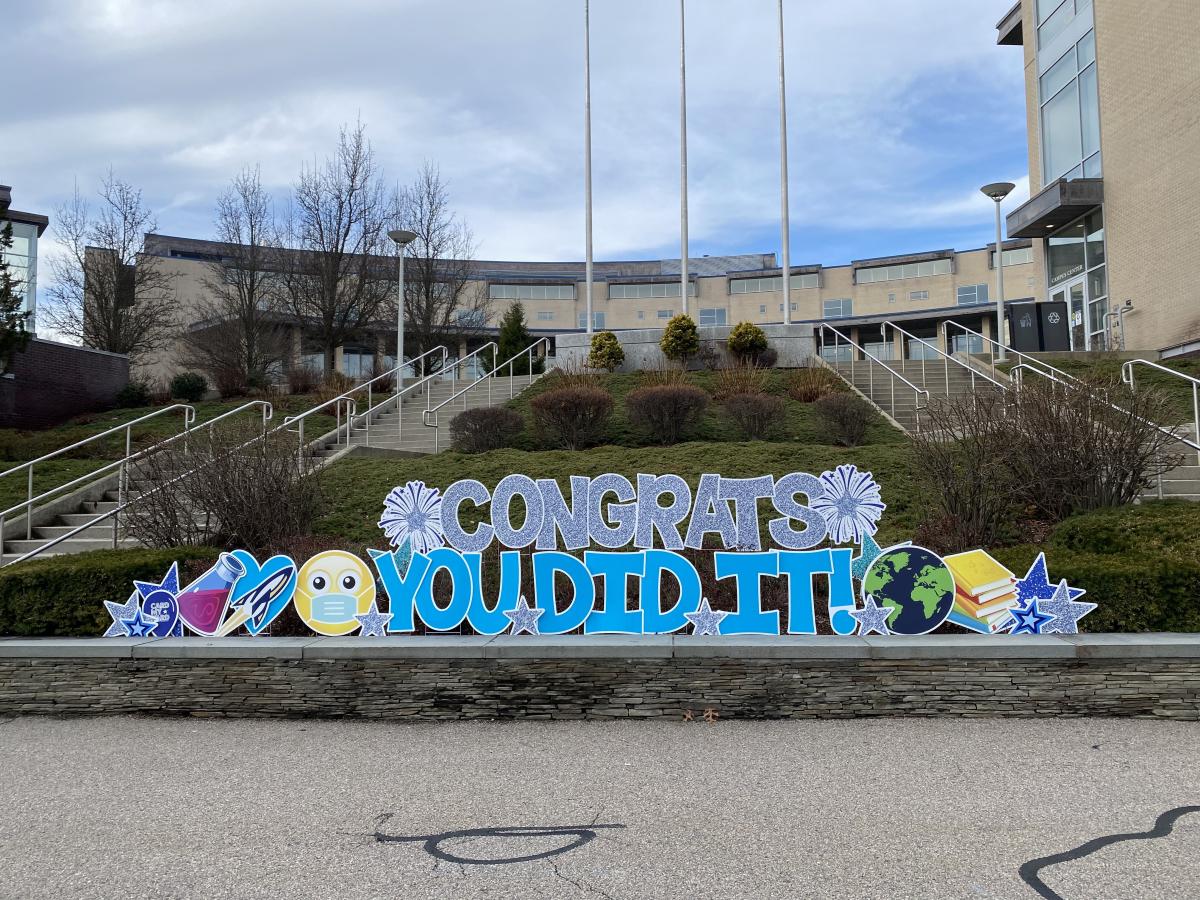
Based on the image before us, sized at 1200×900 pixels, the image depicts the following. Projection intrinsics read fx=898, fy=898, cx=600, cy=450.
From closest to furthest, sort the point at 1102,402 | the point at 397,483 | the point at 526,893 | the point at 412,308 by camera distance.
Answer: the point at 526,893
the point at 1102,402
the point at 397,483
the point at 412,308

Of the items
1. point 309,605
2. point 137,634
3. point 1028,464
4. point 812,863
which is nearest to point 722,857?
point 812,863

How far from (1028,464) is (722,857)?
6351 mm

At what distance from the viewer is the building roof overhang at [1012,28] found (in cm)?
2886

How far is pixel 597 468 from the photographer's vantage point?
11453 mm

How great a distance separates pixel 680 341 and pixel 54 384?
16.2 meters

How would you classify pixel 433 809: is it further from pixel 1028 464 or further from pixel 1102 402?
pixel 1102 402

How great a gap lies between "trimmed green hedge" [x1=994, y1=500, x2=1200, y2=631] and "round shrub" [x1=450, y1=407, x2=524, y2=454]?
8.50 metres

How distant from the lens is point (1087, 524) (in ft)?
25.8

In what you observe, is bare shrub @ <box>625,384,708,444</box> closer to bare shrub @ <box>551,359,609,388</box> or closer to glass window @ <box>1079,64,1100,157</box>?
bare shrub @ <box>551,359,609,388</box>

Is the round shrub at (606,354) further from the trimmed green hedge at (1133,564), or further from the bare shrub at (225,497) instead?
the trimmed green hedge at (1133,564)

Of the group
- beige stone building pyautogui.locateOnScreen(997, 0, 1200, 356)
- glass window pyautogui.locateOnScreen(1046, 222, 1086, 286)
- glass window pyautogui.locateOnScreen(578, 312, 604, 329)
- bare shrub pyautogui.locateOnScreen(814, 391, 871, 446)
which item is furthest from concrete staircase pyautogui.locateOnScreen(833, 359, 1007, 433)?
glass window pyautogui.locateOnScreen(578, 312, 604, 329)

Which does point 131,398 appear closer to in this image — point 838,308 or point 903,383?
point 903,383

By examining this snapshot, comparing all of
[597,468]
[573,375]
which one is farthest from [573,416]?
[573,375]

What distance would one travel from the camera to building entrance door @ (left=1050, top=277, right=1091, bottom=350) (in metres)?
24.9
